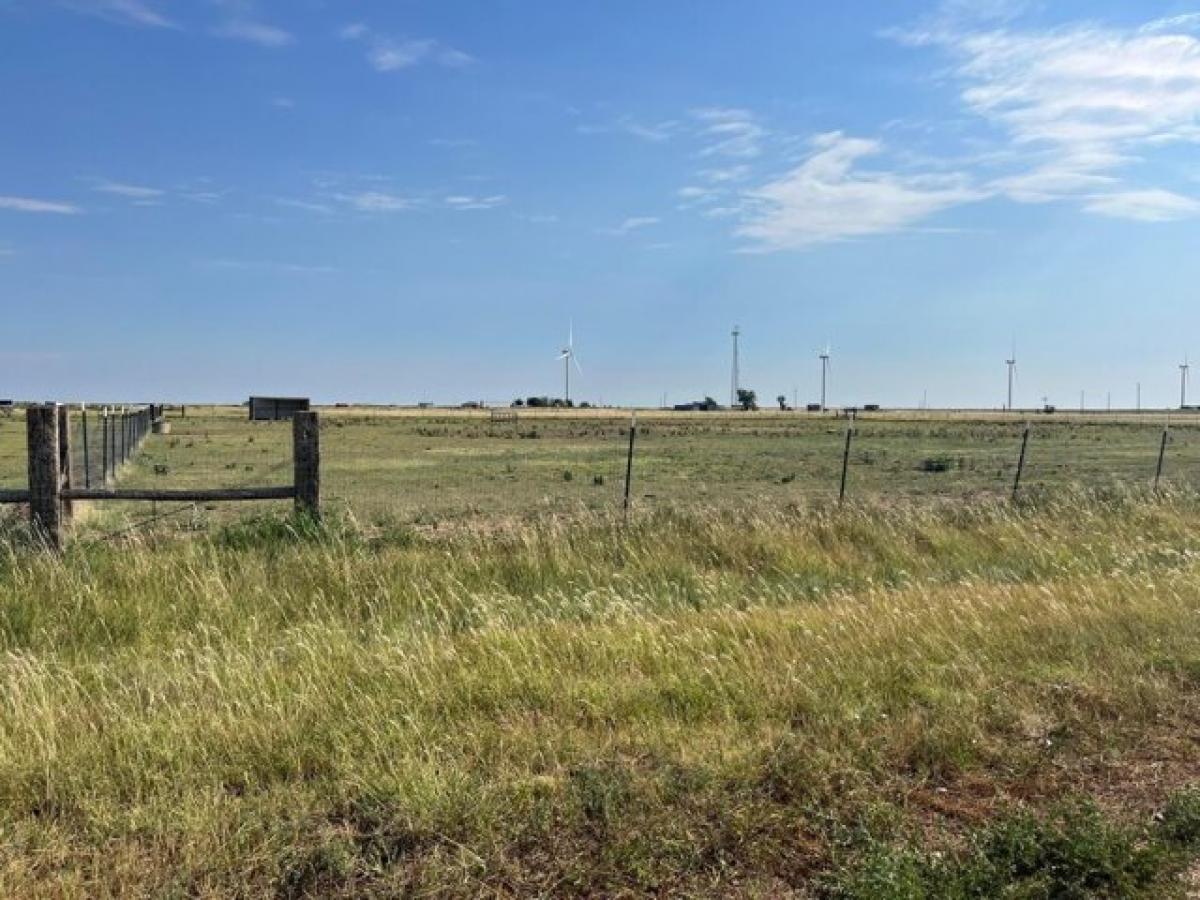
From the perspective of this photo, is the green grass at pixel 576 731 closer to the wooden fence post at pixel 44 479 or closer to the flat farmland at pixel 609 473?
the wooden fence post at pixel 44 479

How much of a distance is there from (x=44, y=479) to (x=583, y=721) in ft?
21.9

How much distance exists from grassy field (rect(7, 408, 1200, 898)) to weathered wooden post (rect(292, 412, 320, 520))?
0.33m

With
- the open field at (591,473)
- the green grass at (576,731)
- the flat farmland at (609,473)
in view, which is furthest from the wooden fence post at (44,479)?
the flat farmland at (609,473)

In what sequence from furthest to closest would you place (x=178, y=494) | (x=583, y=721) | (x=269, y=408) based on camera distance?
(x=269, y=408) < (x=178, y=494) < (x=583, y=721)

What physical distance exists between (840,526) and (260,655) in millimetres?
7141

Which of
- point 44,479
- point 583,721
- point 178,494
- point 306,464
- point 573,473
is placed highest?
point 306,464

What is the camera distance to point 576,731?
4598 millimetres

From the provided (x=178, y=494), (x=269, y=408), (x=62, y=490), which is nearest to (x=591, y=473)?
(x=178, y=494)

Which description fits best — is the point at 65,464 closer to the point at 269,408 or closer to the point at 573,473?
the point at 573,473

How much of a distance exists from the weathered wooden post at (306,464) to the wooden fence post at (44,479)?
2.13 meters

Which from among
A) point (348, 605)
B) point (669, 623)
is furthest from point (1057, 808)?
point (348, 605)

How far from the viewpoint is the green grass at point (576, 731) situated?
354 cm

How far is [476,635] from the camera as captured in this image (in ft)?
19.2

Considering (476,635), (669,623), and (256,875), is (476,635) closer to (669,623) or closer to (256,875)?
(669,623)
